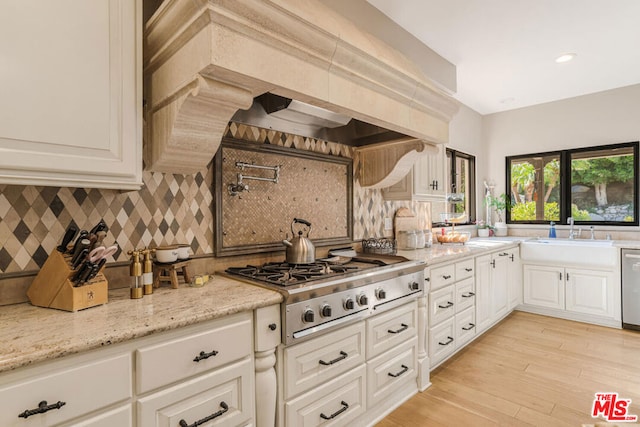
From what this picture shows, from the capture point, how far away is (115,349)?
1021 mm

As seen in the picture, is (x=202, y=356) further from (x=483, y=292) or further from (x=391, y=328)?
(x=483, y=292)

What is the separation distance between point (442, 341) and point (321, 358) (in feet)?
4.61

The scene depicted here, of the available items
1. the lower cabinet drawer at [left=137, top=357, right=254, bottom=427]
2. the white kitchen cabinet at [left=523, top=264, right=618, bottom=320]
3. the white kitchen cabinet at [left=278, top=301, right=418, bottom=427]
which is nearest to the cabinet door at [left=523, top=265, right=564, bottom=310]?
the white kitchen cabinet at [left=523, top=264, right=618, bottom=320]

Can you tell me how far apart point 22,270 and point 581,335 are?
4442 mm

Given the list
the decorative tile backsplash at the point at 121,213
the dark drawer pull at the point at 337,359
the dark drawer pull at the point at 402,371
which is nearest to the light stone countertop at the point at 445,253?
the dark drawer pull at the point at 402,371

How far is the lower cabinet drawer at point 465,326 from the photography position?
285cm

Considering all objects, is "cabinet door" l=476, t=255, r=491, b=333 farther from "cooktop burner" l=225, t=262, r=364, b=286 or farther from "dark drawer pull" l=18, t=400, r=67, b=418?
"dark drawer pull" l=18, t=400, r=67, b=418

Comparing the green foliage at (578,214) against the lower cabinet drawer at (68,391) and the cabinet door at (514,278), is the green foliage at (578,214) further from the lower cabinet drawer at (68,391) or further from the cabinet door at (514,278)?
the lower cabinet drawer at (68,391)

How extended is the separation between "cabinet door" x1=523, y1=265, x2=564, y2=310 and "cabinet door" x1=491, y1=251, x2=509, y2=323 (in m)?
0.51

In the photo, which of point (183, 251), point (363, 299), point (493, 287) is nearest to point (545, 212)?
point (493, 287)

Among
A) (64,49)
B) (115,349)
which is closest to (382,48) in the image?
(64,49)

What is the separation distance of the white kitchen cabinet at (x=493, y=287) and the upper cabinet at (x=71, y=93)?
302cm

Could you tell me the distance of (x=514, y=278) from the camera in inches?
160

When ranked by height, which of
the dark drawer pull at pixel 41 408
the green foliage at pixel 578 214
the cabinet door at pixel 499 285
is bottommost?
the cabinet door at pixel 499 285
